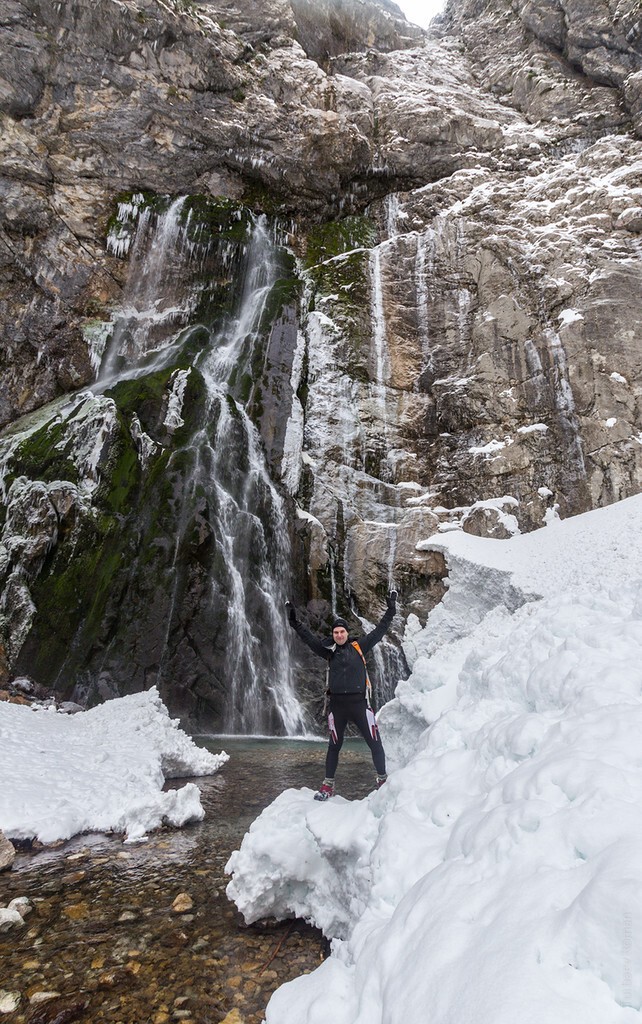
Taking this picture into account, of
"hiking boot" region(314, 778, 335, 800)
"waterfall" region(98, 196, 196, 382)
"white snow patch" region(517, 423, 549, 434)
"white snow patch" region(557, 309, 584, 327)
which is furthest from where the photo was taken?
"waterfall" region(98, 196, 196, 382)

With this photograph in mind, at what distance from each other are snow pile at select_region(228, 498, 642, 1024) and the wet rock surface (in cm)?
33

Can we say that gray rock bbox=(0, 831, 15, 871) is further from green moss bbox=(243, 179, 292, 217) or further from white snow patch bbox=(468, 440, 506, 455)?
green moss bbox=(243, 179, 292, 217)

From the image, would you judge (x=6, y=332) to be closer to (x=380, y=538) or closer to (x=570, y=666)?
(x=380, y=538)

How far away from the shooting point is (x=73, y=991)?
335cm

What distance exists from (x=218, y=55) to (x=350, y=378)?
1755 centimetres

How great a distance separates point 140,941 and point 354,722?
253cm

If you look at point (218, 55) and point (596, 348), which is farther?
point (218, 55)

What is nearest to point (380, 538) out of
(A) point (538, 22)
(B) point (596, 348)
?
(B) point (596, 348)

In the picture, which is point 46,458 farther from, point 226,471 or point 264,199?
point 264,199

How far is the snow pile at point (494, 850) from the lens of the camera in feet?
5.76

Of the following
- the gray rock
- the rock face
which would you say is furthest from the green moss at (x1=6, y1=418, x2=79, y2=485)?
the gray rock

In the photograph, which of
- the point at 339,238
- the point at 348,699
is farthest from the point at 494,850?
the point at 339,238

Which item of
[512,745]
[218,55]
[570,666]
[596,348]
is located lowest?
[512,745]

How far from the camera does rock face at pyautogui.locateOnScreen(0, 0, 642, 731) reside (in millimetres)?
16391
